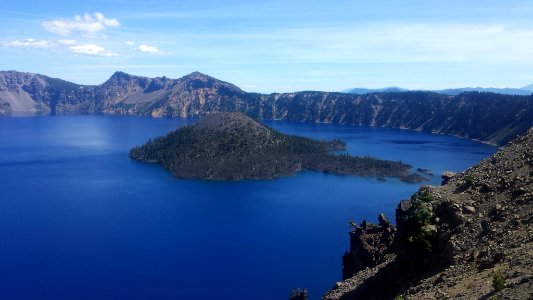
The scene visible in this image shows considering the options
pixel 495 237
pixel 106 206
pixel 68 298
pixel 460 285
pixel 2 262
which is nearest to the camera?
pixel 460 285

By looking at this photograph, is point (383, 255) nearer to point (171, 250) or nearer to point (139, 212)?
point (171, 250)

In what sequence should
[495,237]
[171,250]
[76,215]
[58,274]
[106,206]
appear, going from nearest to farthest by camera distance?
1. [495,237]
2. [58,274]
3. [171,250]
4. [76,215]
5. [106,206]

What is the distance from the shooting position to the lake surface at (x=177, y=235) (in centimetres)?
9125

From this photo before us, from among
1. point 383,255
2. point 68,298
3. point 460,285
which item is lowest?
point 68,298

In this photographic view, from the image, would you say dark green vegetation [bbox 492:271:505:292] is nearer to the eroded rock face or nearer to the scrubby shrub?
the scrubby shrub

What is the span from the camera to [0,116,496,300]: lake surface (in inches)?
3593

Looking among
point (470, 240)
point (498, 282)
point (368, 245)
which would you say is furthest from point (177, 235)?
point (498, 282)

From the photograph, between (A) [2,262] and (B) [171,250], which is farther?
(B) [171,250]

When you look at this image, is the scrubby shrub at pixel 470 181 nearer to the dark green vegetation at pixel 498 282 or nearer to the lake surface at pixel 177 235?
the dark green vegetation at pixel 498 282

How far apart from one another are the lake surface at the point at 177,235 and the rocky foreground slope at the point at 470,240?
45528 mm

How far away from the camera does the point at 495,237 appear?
3509 centimetres

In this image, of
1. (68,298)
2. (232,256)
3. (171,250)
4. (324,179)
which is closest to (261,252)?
(232,256)

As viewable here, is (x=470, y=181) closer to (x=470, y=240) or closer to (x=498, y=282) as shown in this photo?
(x=470, y=240)

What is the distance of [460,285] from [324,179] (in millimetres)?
167236
